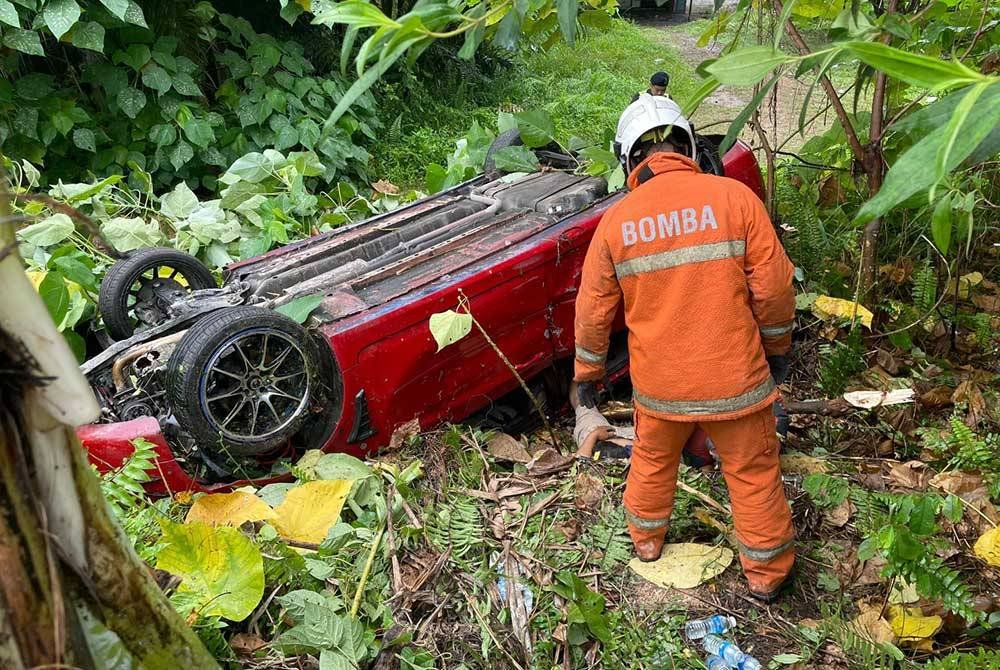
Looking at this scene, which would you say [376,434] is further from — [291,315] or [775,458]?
[775,458]

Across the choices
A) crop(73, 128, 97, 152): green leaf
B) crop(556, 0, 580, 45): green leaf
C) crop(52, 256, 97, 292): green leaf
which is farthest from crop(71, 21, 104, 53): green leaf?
crop(556, 0, 580, 45): green leaf

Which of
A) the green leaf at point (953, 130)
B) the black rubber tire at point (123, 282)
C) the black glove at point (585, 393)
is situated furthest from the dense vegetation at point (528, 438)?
the black glove at point (585, 393)

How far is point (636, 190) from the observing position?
2.88 metres

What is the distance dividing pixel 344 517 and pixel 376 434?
21.8 inches

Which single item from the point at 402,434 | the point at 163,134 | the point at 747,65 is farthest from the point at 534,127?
the point at 747,65

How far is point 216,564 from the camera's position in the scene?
2363 mm

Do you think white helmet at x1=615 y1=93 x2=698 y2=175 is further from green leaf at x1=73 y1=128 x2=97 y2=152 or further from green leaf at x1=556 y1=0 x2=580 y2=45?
green leaf at x1=73 y1=128 x2=97 y2=152

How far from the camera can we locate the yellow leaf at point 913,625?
8.46 feet

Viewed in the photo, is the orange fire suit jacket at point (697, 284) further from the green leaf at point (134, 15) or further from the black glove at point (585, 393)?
the green leaf at point (134, 15)

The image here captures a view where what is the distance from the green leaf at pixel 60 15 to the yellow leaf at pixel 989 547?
5.87 meters

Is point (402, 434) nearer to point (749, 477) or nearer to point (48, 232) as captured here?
point (749, 477)

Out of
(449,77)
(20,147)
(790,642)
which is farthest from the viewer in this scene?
(449,77)

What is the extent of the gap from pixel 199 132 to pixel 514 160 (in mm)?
3014

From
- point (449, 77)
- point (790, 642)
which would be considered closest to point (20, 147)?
point (449, 77)
